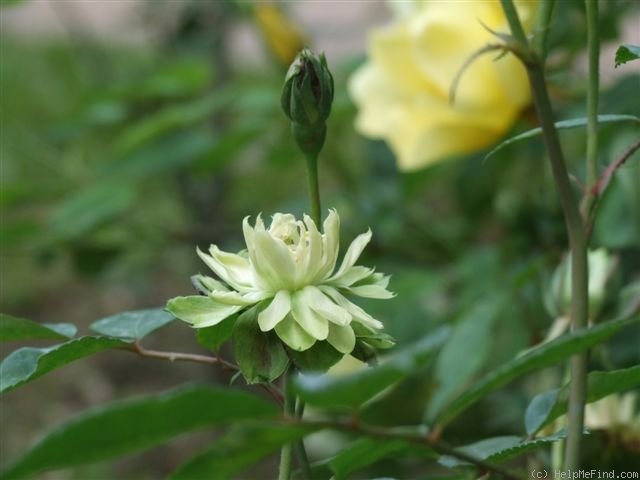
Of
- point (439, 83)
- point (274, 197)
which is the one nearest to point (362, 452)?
point (439, 83)

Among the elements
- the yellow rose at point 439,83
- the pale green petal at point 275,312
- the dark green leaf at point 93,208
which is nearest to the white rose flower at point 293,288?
the pale green petal at point 275,312

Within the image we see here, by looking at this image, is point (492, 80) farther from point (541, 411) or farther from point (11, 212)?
point (11, 212)

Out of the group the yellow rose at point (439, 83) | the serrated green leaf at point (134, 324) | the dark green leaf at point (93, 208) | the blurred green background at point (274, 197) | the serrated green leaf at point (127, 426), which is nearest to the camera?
the serrated green leaf at point (127, 426)

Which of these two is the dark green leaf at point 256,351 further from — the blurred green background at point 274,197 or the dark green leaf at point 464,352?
the dark green leaf at point 464,352

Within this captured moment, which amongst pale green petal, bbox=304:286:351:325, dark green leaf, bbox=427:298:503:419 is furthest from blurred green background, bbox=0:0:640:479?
pale green petal, bbox=304:286:351:325

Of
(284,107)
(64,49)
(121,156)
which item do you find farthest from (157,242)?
(64,49)

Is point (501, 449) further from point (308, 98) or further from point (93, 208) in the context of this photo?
point (93, 208)
